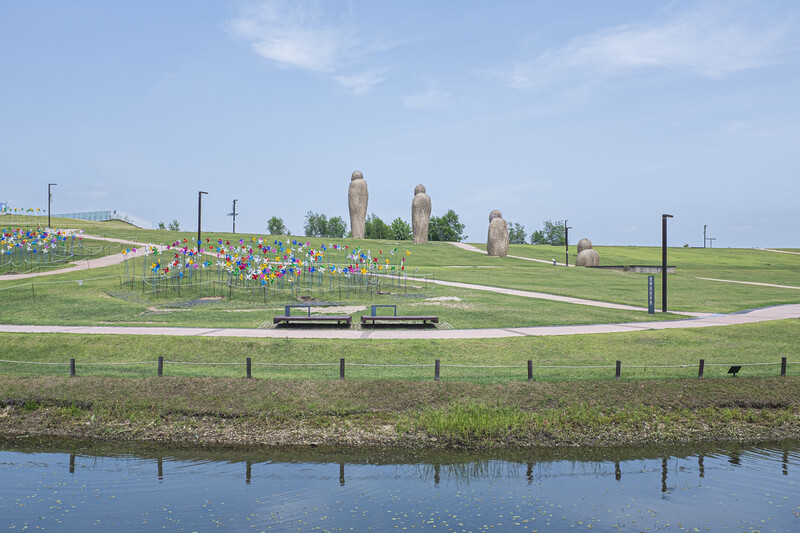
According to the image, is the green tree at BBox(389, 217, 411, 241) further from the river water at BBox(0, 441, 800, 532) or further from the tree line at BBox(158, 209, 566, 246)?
the river water at BBox(0, 441, 800, 532)

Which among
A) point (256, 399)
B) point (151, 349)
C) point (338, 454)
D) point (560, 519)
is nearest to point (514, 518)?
point (560, 519)

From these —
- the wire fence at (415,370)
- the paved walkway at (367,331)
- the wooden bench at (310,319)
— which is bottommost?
the wire fence at (415,370)

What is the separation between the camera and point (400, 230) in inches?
4584

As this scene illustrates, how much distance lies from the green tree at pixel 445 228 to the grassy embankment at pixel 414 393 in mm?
90306

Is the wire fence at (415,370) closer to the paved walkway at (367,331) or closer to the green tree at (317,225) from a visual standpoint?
the paved walkway at (367,331)

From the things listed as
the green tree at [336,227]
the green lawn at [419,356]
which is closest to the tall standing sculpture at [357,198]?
the green lawn at [419,356]

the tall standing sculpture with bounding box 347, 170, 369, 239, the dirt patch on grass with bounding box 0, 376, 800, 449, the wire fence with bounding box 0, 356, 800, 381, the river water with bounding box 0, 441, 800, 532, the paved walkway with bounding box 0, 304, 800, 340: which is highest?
the tall standing sculpture with bounding box 347, 170, 369, 239

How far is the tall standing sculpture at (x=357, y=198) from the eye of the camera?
210ft

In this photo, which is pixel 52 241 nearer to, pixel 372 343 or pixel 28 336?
pixel 28 336

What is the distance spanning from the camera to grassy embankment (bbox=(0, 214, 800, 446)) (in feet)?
45.9

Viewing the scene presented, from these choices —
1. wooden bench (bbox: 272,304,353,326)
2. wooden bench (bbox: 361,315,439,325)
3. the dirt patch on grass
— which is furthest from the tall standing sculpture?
the dirt patch on grass

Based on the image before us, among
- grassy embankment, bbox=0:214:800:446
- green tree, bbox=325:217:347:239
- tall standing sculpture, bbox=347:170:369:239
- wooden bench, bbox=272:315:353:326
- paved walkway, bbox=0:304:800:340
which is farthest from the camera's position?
green tree, bbox=325:217:347:239

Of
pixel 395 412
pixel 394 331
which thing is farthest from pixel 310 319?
pixel 395 412

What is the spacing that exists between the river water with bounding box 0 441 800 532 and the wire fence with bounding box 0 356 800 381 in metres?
3.31
